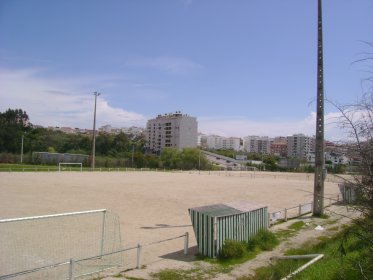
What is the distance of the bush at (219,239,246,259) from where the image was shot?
1101cm

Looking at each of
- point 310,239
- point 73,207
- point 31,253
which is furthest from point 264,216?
point 73,207

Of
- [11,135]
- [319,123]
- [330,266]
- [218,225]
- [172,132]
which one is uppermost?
[172,132]

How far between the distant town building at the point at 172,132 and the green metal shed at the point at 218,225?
456ft

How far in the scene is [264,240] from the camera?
1298 centimetres

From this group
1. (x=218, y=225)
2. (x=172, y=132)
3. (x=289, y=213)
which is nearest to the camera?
(x=218, y=225)

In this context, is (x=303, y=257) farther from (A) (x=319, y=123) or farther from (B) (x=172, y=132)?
(B) (x=172, y=132)

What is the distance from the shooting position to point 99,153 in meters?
119

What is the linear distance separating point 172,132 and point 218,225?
147045 millimetres

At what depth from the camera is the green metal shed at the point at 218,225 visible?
11.0 m

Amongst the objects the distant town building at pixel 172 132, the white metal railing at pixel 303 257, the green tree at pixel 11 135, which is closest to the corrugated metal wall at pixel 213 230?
the white metal railing at pixel 303 257

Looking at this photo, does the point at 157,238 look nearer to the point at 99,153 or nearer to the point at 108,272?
the point at 108,272

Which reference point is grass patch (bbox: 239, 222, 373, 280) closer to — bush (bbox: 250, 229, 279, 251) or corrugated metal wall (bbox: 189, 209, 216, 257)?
bush (bbox: 250, 229, 279, 251)

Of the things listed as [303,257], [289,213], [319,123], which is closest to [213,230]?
[303,257]

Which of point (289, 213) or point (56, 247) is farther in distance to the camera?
point (289, 213)
